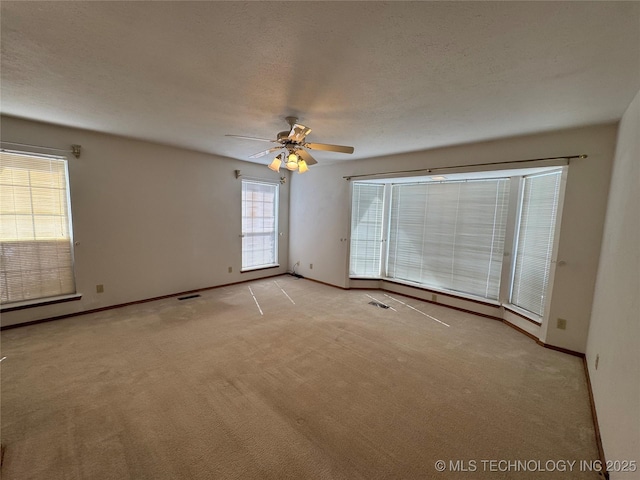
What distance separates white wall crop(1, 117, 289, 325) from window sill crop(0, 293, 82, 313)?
0.22 ft

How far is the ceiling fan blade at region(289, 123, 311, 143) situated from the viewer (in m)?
2.31

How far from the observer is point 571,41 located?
135 centimetres

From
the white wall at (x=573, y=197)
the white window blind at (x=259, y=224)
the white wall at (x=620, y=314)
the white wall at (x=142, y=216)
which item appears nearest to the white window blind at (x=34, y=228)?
the white wall at (x=142, y=216)

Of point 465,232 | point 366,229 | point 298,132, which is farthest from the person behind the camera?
point 366,229

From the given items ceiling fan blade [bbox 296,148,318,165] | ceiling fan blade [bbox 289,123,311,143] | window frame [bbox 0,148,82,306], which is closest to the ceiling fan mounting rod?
ceiling fan blade [bbox 289,123,311,143]

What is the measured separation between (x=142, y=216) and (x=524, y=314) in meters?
5.45

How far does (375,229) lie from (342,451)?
12.4ft

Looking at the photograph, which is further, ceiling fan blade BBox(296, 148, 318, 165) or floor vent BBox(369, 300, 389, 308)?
floor vent BBox(369, 300, 389, 308)

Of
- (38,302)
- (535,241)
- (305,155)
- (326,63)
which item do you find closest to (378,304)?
(535,241)

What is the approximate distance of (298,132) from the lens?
2.38 m

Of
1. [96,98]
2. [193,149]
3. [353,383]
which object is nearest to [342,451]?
[353,383]

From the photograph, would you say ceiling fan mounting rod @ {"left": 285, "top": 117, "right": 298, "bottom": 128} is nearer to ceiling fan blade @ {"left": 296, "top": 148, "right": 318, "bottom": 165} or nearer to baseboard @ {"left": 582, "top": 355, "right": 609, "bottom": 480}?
ceiling fan blade @ {"left": 296, "top": 148, "right": 318, "bottom": 165}

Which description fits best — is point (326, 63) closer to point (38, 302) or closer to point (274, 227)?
point (38, 302)

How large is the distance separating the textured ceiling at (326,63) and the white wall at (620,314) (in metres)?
0.58
